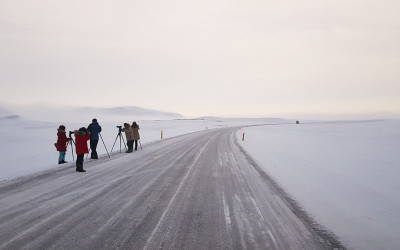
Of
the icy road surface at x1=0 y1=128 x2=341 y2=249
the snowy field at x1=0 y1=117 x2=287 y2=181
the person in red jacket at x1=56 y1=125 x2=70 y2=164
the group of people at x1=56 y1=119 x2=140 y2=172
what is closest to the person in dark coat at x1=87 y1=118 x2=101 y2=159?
the group of people at x1=56 y1=119 x2=140 y2=172

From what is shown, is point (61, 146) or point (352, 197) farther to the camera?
point (61, 146)

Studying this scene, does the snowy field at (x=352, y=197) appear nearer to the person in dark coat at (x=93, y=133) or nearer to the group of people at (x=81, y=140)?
the group of people at (x=81, y=140)

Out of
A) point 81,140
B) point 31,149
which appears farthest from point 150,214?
point 31,149

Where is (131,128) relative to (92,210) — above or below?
above

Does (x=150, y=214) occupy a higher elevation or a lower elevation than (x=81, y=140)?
lower

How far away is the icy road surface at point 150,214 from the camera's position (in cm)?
412

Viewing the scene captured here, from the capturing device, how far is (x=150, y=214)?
17.3ft

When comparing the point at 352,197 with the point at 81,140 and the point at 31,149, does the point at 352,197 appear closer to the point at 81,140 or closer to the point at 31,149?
the point at 81,140

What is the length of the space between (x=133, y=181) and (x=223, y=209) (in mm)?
3626

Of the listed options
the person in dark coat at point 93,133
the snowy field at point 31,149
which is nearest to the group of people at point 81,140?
the person in dark coat at point 93,133

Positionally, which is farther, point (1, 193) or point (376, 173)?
point (376, 173)

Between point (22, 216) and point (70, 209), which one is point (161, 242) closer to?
point (70, 209)

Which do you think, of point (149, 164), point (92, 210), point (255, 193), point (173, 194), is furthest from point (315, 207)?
point (149, 164)

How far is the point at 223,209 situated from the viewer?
571cm
